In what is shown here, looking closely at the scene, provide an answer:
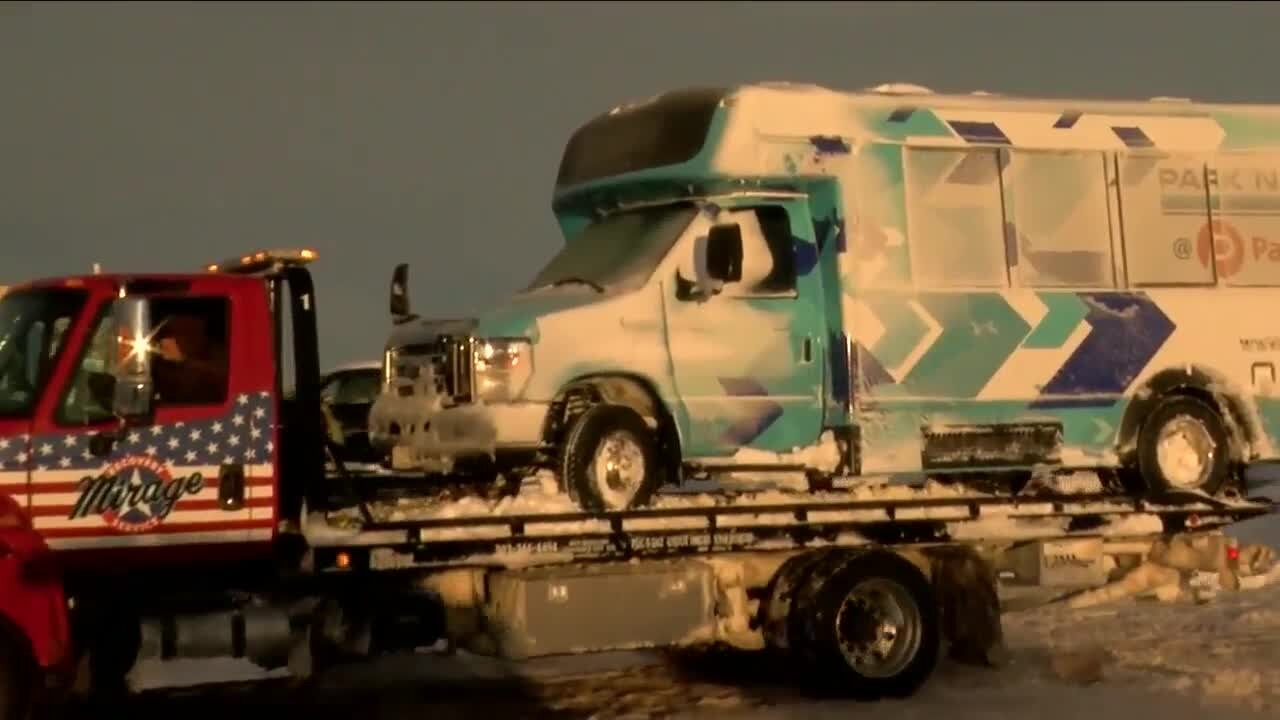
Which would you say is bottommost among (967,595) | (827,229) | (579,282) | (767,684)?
(767,684)

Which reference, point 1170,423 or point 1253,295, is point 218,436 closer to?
point 1170,423

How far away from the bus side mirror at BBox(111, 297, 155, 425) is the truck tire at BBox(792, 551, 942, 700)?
13.3 ft

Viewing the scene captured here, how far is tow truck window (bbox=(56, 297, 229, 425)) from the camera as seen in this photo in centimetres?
908

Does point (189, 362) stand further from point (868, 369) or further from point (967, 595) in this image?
point (967, 595)

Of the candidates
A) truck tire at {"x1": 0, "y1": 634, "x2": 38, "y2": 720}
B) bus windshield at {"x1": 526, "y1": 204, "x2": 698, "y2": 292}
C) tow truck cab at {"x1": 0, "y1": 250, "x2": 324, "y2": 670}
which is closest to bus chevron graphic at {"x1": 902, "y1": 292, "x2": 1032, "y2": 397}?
bus windshield at {"x1": 526, "y1": 204, "x2": 698, "y2": 292}

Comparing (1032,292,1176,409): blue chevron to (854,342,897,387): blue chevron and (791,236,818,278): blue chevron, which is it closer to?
(854,342,897,387): blue chevron

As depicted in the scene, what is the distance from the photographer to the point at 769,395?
1167cm

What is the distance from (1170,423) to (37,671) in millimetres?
7499

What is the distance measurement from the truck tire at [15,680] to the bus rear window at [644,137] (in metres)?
5.14

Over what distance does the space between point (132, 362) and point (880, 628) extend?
4.73m

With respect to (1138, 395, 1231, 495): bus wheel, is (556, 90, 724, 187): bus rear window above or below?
above

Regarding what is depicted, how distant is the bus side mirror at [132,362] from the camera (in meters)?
8.78

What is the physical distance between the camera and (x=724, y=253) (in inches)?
450

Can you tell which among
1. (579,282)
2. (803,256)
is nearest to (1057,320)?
(803,256)
